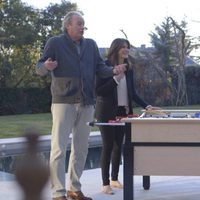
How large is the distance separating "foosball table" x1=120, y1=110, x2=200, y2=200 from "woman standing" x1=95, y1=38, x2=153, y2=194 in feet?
2.41

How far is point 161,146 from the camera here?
3.37m

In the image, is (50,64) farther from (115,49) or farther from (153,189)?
(153,189)

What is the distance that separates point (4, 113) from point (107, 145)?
13839mm

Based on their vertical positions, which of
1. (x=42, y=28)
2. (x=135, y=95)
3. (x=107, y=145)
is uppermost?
(x=42, y=28)

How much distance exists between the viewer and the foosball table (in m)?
3.33

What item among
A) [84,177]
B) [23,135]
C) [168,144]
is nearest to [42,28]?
[84,177]

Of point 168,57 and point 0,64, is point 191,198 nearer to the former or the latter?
point 0,64

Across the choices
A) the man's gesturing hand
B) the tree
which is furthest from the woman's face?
the tree

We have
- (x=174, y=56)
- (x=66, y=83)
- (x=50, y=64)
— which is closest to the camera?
(x=50, y=64)

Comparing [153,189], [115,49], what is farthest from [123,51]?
[153,189]

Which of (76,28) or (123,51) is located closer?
(76,28)

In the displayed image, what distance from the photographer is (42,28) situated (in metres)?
20.1

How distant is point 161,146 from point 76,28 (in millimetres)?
1048

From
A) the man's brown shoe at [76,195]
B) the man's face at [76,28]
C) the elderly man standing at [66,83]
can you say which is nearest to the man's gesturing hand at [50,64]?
the elderly man standing at [66,83]
